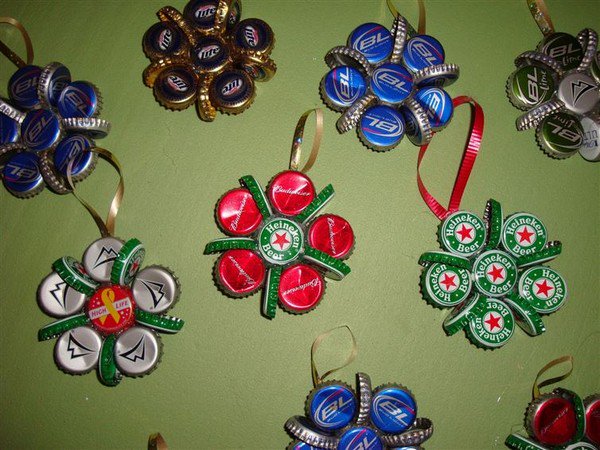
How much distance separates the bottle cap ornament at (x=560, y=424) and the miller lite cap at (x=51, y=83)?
84.5 inches

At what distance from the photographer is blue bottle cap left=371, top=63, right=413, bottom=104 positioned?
1843 mm

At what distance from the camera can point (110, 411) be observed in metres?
1.80

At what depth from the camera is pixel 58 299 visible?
175 cm

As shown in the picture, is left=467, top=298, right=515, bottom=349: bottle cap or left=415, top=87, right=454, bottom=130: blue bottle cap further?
left=415, top=87, right=454, bottom=130: blue bottle cap

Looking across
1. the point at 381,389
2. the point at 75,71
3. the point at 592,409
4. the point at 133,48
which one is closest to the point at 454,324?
the point at 381,389

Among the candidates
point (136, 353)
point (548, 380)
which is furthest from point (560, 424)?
point (136, 353)

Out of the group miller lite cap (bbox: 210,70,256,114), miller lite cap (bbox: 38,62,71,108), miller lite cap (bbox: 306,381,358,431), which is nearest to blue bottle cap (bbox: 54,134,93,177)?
miller lite cap (bbox: 38,62,71,108)

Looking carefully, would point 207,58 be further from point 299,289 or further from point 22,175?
point 299,289

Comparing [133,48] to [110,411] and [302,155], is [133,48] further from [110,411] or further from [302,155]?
[110,411]

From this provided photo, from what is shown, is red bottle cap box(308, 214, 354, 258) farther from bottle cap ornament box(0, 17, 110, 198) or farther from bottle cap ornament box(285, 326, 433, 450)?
bottle cap ornament box(0, 17, 110, 198)

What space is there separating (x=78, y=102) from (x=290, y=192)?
0.91 metres

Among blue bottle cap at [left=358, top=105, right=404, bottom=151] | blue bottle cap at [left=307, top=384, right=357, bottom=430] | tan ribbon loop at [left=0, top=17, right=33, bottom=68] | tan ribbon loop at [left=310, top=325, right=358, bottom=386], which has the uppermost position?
blue bottle cap at [left=358, top=105, right=404, bottom=151]

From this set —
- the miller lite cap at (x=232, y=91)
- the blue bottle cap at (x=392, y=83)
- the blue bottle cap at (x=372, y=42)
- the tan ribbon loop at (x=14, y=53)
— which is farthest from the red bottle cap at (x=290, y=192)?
the tan ribbon loop at (x=14, y=53)

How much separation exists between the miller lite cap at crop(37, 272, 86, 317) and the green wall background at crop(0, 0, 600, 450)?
16 cm
